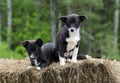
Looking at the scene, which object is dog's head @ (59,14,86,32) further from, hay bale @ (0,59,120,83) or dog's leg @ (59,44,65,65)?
hay bale @ (0,59,120,83)

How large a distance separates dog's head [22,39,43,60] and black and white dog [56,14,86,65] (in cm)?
31

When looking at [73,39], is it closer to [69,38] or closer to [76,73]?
[69,38]

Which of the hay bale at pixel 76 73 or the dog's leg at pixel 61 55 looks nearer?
the hay bale at pixel 76 73

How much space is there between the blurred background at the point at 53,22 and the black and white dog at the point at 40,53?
67.0 ft

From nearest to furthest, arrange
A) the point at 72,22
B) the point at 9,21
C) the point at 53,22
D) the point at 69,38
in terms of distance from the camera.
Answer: the point at 72,22
the point at 69,38
the point at 53,22
the point at 9,21

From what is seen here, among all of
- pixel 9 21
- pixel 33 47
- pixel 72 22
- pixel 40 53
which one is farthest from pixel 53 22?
pixel 72 22

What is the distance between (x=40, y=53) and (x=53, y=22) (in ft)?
75.4

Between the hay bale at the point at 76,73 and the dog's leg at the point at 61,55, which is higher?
the dog's leg at the point at 61,55

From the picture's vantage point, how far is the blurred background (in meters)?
29.9

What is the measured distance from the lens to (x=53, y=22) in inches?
1185

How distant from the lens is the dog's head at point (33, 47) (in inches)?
277

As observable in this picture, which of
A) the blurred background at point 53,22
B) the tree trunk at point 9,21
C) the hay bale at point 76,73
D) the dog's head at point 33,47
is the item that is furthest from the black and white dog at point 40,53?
the tree trunk at point 9,21

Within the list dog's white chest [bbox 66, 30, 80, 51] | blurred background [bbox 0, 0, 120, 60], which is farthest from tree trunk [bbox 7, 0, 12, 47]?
dog's white chest [bbox 66, 30, 80, 51]

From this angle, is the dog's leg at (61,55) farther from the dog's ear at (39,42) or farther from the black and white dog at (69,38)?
the dog's ear at (39,42)
